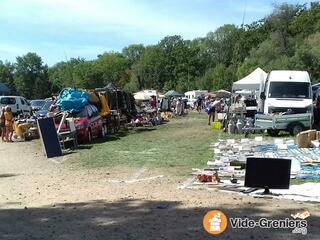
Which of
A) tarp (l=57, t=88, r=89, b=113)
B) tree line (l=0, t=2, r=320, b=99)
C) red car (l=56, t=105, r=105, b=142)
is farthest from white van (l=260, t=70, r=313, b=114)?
tree line (l=0, t=2, r=320, b=99)

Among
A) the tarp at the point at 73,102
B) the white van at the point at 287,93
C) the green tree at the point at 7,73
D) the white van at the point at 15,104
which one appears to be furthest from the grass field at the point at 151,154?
the green tree at the point at 7,73

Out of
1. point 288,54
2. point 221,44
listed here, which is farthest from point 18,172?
point 221,44

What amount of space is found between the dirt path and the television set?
0.47 metres

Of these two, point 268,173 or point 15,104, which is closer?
point 268,173

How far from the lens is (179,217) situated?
7820mm

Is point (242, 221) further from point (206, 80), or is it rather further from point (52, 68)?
point (52, 68)

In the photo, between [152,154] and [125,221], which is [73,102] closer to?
[152,154]

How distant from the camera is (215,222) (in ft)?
24.3

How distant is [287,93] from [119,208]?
55.3 ft

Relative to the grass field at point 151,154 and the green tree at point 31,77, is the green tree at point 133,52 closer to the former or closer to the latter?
the green tree at point 31,77

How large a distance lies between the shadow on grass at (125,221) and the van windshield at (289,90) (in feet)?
52.6

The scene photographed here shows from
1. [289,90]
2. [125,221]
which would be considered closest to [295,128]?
[289,90]

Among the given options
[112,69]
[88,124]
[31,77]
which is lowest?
[31,77]

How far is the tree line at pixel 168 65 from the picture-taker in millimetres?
98625
